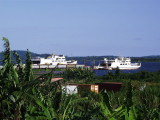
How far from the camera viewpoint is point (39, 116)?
25.7ft

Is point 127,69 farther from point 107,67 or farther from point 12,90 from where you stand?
point 12,90

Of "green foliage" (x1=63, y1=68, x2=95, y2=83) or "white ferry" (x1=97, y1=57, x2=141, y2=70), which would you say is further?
"white ferry" (x1=97, y1=57, x2=141, y2=70)

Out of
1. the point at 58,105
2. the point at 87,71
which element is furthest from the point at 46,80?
the point at 87,71

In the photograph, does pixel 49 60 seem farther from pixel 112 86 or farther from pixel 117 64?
pixel 112 86

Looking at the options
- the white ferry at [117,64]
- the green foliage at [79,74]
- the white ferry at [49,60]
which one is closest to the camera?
→ the green foliage at [79,74]

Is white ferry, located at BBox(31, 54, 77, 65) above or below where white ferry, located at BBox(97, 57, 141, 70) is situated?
above

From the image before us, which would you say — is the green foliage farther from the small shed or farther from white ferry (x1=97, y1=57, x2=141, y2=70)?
white ferry (x1=97, y1=57, x2=141, y2=70)

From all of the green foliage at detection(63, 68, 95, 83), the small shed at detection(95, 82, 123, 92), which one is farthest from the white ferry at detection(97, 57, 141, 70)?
the small shed at detection(95, 82, 123, 92)

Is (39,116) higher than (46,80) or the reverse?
the reverse

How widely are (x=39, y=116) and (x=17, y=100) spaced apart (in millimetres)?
822

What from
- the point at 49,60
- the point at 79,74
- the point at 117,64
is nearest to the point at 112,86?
the point at 79,74

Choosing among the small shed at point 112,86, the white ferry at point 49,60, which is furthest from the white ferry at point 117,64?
the small shed at point 112,86

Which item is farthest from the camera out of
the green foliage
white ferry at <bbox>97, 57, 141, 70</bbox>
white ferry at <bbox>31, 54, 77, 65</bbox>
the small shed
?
white ferry at <bbox>97, 57, 141, 70</bbox>

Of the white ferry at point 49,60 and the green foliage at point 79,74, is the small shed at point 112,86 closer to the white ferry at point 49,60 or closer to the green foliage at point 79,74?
the green foliage at point 79,74
